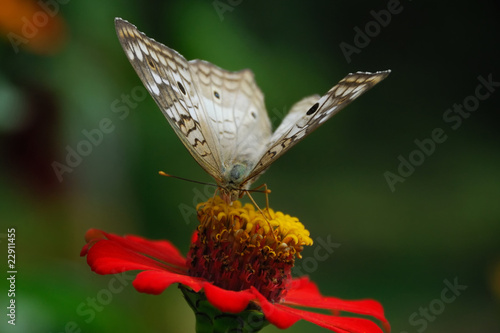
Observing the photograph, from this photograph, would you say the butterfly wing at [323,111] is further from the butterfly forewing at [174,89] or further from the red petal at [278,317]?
the red petal at [278,317]

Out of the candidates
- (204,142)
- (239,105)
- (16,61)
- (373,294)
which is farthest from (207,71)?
(373,294)

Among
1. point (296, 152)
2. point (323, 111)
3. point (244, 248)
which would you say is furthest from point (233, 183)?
point (296, 152)

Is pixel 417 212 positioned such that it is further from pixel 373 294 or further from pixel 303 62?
pixel 303 62

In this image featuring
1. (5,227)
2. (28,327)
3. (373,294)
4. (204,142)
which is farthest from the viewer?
(373,294)

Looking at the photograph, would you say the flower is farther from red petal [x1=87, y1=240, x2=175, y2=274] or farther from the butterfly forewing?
the butterfly forewing

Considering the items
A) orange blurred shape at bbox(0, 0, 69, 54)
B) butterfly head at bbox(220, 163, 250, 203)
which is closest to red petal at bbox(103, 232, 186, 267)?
butterfly head at bbox(220, 163, 250, 203)

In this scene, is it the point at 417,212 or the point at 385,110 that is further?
the point at 385,110

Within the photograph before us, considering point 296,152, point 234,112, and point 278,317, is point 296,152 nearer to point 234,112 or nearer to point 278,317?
point 234,112
